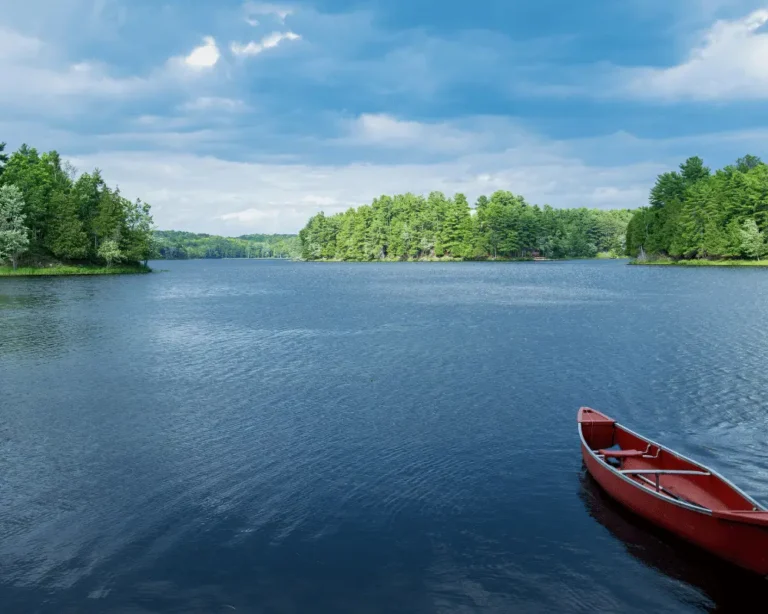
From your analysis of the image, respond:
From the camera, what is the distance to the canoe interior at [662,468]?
1309 centimetres

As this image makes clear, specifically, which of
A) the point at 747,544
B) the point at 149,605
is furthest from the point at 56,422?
the point at 747,544

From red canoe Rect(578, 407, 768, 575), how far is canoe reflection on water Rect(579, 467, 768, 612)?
25 centimetres

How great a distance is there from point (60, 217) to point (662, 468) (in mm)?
121341

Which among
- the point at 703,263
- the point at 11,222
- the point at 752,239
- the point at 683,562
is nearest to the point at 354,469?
the point at 683,562

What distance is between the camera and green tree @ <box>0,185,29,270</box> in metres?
96.4

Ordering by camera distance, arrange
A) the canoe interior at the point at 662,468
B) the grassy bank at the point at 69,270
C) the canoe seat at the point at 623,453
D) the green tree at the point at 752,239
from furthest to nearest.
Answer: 1. the green tree at the point at 752,239
2. the grassy bank at the point at 69,270
3. the canoe seat at the point at 623,453
4. the canoe interior at the point at 662,468

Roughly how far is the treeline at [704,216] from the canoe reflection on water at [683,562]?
134529 millimetres

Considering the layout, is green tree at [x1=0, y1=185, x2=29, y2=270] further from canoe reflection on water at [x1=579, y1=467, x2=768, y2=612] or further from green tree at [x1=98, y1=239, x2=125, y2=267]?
canoe reflection on water at [x1=579, y1=467, x2=768, y2=612]

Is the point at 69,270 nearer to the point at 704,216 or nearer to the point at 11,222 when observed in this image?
the point at 11,222

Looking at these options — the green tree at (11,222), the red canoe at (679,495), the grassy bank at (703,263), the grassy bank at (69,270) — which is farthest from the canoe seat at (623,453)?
the grassy bank at (703,263)

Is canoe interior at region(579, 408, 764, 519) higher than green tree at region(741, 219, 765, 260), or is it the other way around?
green tree at region(741, 219, 765, 260)

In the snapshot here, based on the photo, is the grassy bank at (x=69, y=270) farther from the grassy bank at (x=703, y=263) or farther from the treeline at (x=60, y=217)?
the grassy bank at (x=703, y=263)

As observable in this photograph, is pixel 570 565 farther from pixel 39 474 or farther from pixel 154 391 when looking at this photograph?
pixel 154 391

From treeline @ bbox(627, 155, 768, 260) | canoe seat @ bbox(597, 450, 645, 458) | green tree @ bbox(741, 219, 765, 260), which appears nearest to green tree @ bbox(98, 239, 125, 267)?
canoe seat @ bbox(597, 450, 645, 458)
